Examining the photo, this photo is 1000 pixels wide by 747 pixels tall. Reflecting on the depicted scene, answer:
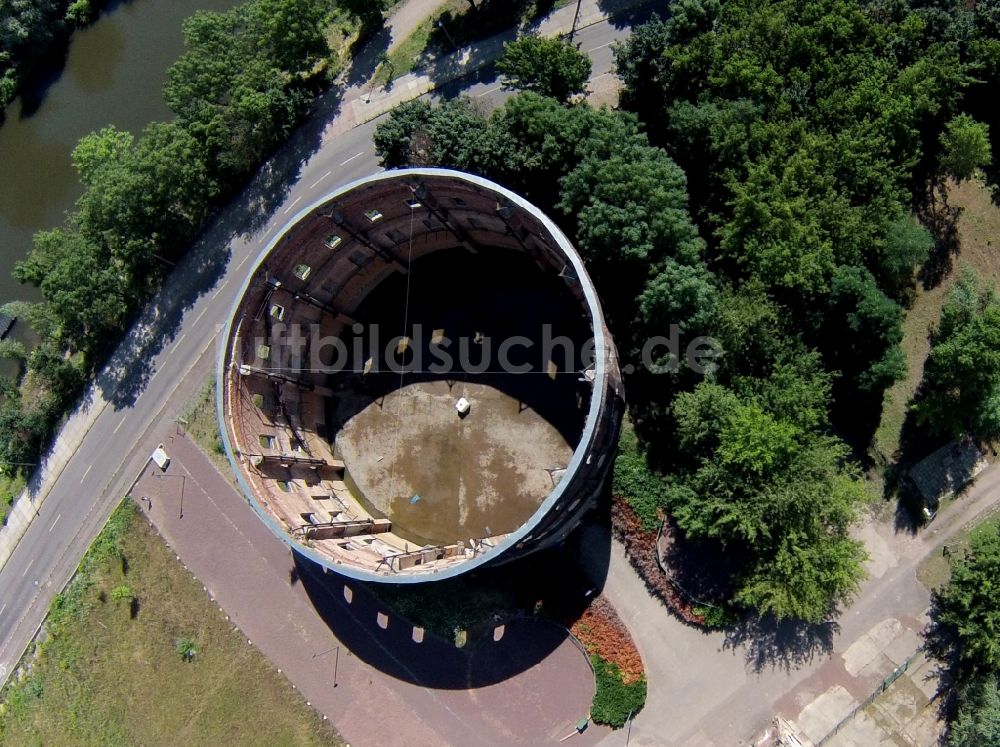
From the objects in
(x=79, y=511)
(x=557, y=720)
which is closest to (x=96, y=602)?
(x=79, y=511)

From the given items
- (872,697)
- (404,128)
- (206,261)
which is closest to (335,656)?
(206,261)

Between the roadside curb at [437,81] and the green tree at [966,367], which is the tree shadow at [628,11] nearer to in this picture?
the roadside curb at [437,81]

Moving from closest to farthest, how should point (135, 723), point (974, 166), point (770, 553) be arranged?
point (770, 553), point (974, 166), point (135, 723)

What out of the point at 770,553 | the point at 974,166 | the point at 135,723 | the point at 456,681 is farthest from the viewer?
the point at 135,723

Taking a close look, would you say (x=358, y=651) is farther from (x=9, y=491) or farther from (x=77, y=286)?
(x=77, y=286)

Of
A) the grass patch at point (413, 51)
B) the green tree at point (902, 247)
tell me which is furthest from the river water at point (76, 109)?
the green tree at point (902, 247)

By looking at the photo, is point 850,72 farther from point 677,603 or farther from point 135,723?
point 135,723

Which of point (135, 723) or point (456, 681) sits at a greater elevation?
point (135, 723)
